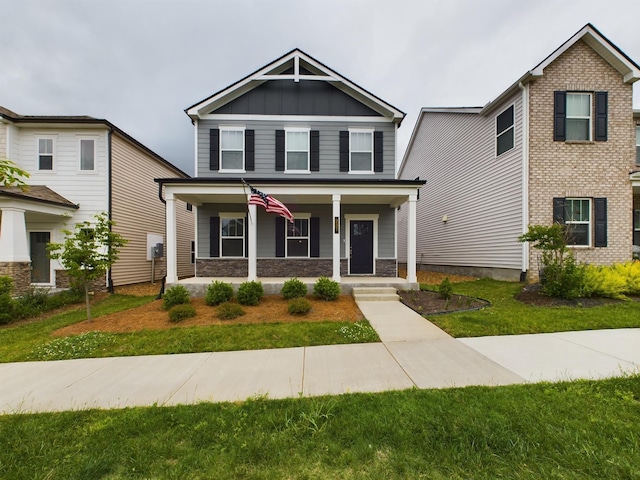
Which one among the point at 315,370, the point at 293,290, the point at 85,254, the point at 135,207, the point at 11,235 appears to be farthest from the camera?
the point at 135,207

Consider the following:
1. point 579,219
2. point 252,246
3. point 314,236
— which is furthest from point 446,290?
point 579,219

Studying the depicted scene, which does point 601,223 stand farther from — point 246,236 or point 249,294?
point 246,236

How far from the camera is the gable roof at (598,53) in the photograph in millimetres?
9445

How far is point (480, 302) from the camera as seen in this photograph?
7.57m

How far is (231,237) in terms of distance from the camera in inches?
429

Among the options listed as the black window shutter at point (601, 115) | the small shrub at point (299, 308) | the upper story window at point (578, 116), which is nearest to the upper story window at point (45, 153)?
the small shrub at point (299, 308)

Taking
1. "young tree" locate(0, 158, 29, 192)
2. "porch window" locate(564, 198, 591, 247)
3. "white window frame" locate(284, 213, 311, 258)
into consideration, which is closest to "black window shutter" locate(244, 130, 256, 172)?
"white window frame" locate(284, 213, 311, 258)

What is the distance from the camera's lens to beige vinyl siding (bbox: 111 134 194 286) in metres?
11.2

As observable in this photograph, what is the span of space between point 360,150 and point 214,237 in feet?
22.0

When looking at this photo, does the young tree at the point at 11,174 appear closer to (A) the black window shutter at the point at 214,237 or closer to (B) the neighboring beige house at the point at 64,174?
(A) the black window shutter at the point at 214,237

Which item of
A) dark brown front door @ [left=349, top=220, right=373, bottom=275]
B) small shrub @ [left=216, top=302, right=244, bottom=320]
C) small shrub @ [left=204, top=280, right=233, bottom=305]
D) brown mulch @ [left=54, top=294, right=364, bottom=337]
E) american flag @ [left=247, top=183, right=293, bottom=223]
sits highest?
american flag @ [left=247, top=183, right=293, bottom=223]

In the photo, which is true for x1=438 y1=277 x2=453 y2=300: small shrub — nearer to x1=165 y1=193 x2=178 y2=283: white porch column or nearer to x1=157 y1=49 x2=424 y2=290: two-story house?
x1=157 y1=49 x2=424 y2=290: two-story house

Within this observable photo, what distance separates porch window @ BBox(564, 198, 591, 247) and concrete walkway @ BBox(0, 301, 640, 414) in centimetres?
619

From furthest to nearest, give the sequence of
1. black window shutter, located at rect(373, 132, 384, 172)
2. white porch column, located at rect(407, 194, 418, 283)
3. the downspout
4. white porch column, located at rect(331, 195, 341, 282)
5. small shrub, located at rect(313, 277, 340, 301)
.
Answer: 1. black window shutter, located at rect(373, 132, 384, 172)
2. the downspout
3. white porch column, located at rect(407, 194, 418, 283)
4. white porch column, located at rect(331, 195, 341, 282)
5. small shrub, located at rect(313, 277, 340, 301)
